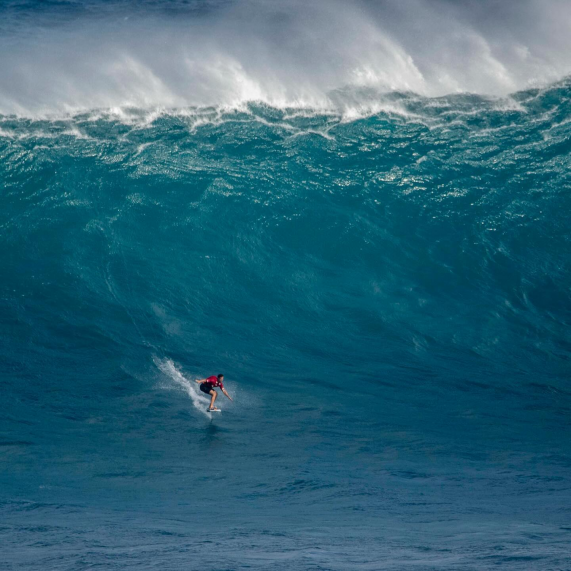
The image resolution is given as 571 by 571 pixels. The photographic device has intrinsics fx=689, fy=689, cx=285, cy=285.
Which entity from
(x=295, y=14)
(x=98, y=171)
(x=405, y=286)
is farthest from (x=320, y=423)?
(x=295, y=14)

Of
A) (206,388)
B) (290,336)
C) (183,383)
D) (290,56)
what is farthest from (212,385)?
(290,56)

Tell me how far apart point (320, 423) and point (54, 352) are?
20.1ft

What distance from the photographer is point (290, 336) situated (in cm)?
1603

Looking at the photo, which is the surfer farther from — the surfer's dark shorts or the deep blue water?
the deep blue water

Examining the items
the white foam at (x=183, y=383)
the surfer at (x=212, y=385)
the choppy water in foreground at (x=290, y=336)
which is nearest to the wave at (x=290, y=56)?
the choppy water in foreground at (x=290, y=336)

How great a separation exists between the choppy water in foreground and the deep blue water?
0.06 meters

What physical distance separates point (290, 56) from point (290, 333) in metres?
11.0

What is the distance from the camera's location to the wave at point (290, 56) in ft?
72.4

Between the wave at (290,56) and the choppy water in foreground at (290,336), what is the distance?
0.82 m

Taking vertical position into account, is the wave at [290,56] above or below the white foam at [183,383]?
above

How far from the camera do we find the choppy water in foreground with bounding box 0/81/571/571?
10.3 metres

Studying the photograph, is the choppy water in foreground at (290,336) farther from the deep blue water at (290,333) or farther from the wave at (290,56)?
the wave at (290,56)

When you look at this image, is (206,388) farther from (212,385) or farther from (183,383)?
(183,383)

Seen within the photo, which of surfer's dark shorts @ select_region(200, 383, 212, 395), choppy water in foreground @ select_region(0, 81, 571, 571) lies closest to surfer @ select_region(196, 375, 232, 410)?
surfer's dark shorts @ select_region(200, 383, 212, 395)
